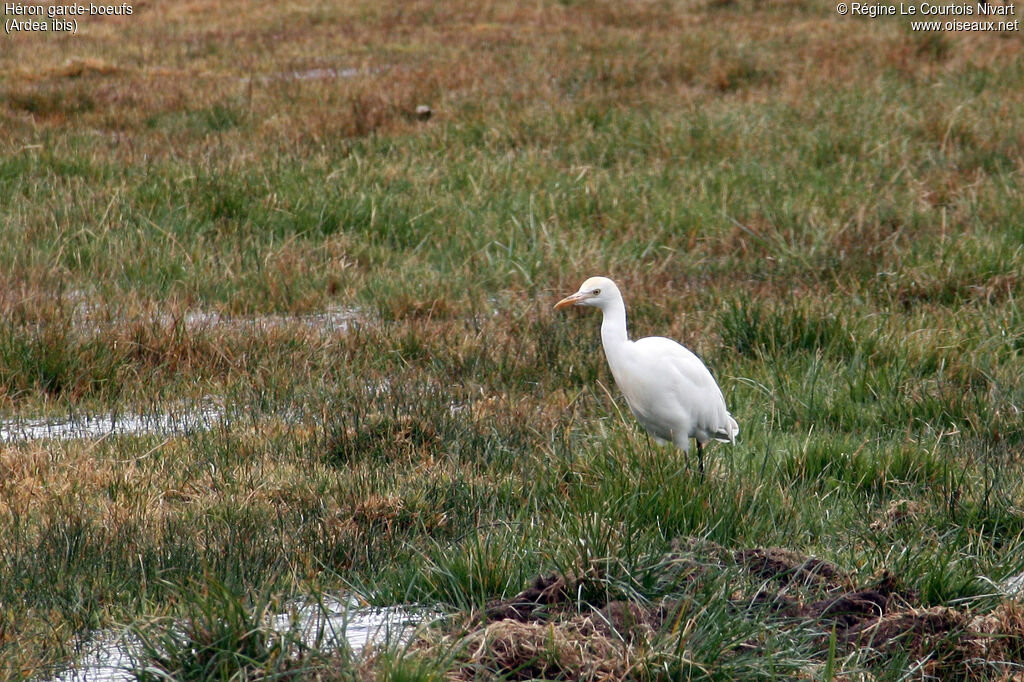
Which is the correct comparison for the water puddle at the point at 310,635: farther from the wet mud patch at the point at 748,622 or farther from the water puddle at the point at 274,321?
the water puddle at the point at 274,321

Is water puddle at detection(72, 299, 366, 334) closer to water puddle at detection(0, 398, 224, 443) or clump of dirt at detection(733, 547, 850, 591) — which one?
water puddle at detection(0, 398, 224, 443)

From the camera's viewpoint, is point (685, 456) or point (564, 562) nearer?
point (564, 562)

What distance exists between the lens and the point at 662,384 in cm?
444

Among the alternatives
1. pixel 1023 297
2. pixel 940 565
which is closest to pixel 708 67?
pixel 1023 297

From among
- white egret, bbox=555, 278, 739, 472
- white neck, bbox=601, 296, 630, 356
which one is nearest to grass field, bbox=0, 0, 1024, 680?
white egret, bbox=555, 278, 739, 472

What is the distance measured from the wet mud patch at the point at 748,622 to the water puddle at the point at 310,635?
0.71 ft

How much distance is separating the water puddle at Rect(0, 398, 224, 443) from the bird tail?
204 centimetres

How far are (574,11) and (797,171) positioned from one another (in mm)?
12157

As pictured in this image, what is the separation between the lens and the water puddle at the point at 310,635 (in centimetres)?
272

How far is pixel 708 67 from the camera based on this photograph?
41.7ft

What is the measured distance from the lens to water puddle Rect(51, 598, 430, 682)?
A: 272 cm

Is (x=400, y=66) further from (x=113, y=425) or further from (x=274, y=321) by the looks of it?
(x=113, y=425)

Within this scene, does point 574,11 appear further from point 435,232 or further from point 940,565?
point 940,565

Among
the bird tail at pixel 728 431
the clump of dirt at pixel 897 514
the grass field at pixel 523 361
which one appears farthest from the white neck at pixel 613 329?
the clump of dirt at pixel 897 514
